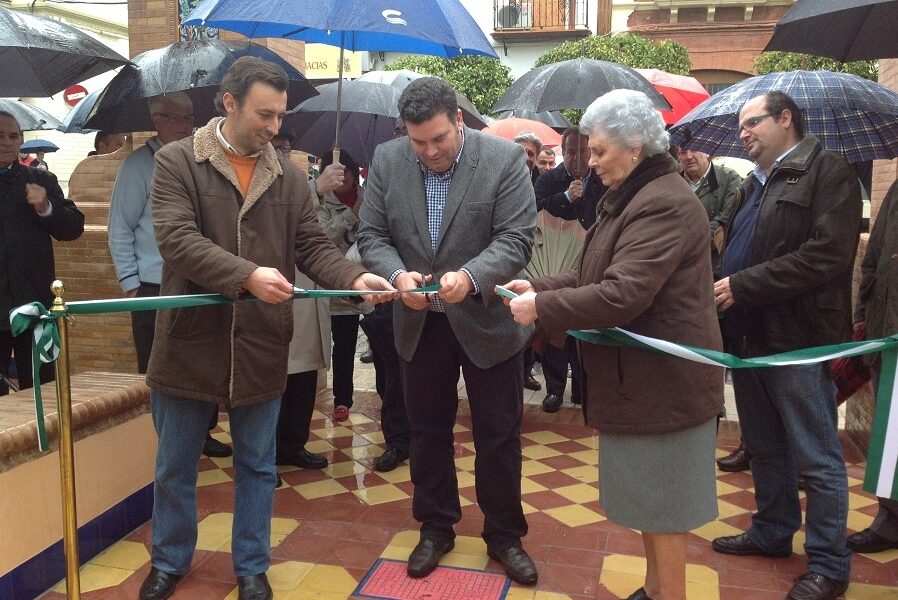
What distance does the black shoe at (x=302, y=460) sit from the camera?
4922 mm

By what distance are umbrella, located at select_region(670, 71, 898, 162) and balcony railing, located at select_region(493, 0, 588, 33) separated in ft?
73.4

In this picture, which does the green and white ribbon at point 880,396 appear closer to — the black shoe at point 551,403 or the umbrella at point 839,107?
the umbrella at point 839,107

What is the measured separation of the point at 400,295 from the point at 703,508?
52.8 inches

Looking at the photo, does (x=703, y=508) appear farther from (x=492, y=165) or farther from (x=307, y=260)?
(x=307, y=260)

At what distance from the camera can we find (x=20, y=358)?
4.80 meters

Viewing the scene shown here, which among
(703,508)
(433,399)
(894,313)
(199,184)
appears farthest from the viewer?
(433,399)

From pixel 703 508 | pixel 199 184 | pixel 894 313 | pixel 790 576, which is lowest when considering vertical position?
pixel 790 576

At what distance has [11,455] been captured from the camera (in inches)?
125

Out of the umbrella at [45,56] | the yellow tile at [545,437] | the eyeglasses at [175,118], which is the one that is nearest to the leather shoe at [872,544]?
the yellow tile at [545,437]

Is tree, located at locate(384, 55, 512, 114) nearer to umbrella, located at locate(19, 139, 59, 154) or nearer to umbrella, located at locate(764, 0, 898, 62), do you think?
umbrella, located at locate(19, 139, 59, 154)

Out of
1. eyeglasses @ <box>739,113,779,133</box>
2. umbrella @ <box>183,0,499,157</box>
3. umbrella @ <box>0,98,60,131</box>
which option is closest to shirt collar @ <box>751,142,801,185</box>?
eyeglasses @ <box>739,113,779,133</box>

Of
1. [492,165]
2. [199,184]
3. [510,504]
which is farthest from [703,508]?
[199,184]

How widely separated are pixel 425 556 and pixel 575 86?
3713 millimetres

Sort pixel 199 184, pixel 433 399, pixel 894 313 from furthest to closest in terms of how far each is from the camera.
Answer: pixel 433 399
pixel 894 313
pixel 199 184
